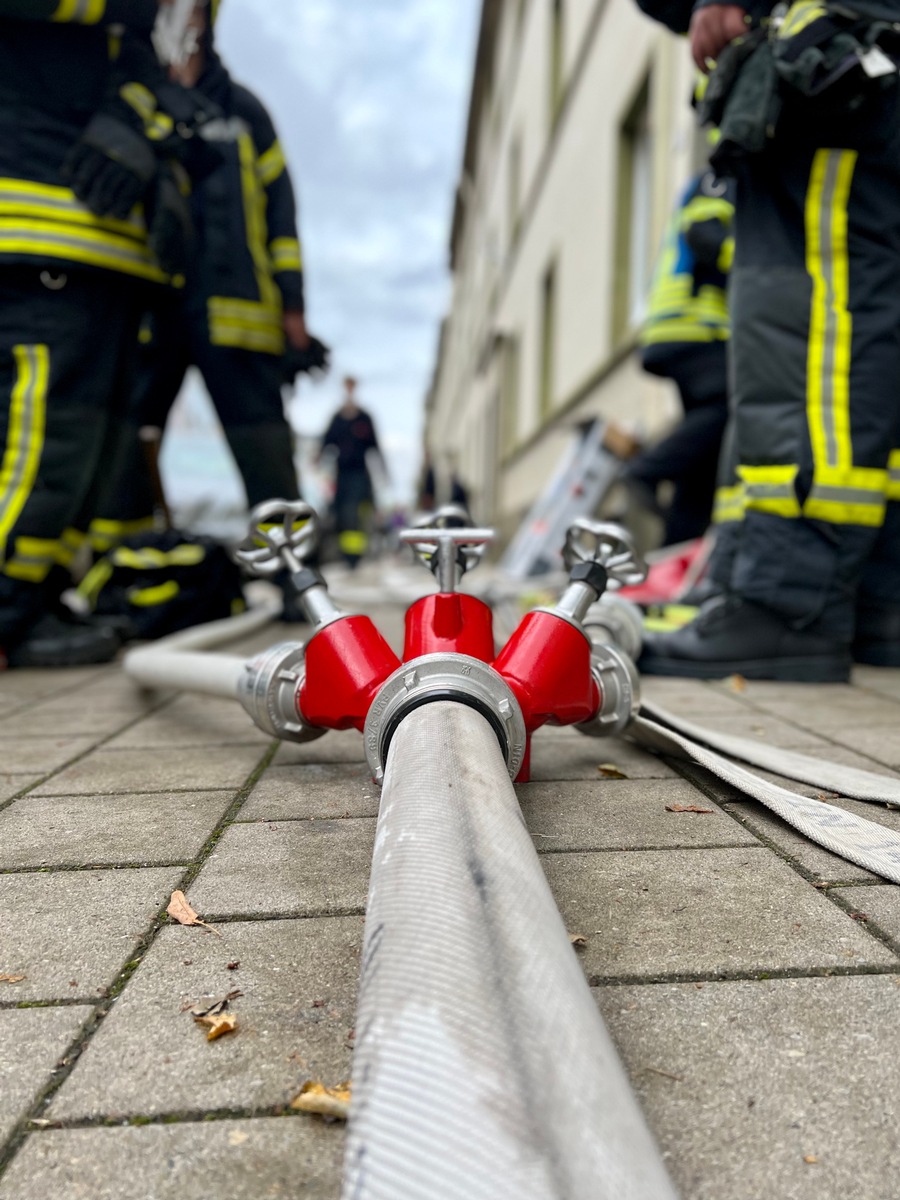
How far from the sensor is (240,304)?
368 cm

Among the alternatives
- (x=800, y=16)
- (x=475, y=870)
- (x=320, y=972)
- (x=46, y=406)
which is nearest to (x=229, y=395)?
(x=46, y=406)

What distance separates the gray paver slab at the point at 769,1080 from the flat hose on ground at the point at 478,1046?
129 mm

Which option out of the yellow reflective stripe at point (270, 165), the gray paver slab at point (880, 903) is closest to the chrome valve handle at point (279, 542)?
the gray paver slab at point (880, 903)

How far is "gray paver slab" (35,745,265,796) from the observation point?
1657 mm

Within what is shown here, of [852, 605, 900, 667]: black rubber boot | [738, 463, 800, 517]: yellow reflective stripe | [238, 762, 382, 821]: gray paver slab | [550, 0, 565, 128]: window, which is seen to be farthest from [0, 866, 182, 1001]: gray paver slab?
[550, 0, 565, 128]: window

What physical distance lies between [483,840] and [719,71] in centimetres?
232

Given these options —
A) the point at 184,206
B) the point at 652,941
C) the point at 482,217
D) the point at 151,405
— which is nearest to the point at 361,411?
the point at 151,405

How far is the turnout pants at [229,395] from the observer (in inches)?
146

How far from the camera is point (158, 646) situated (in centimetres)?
261

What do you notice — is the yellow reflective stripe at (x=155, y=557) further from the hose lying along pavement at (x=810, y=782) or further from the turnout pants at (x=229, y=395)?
the hose lying along pavement at (x=810, y=782)

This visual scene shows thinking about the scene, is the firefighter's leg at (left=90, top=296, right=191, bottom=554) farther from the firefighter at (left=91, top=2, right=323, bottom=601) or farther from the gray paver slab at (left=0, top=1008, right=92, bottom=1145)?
the gray paver slab at (left=0, top=1008, right=92, bottom=1145)

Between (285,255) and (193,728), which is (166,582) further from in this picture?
(193,728)

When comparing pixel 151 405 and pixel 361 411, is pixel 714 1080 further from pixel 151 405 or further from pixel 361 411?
pixel 361 411

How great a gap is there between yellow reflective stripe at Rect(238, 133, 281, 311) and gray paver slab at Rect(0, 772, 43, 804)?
2.52 meters
